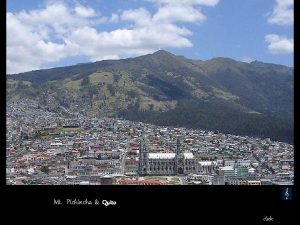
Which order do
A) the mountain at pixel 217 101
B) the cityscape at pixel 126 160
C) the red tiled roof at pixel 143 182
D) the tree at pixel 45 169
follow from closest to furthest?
the red tiled roof at pixel 143 182 → the cityscape at pixel 126 160 → the tree at pixel 45 169 → the mountain at pixel 217 101

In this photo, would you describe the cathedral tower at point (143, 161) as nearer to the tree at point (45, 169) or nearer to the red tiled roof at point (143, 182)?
the red tiled roof at point (143, 182)

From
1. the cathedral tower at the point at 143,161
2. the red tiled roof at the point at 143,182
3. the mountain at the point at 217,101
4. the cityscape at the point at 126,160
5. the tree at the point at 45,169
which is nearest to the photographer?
the red tiled roof at the point at 143,182

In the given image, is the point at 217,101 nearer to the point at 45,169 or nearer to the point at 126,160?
the point at 126,160

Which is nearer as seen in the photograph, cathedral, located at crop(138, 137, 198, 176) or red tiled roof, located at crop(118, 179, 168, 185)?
red tiled roof, located at crop(118, 179, 168, 185)

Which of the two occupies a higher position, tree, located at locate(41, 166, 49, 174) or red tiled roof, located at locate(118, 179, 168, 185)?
tree, located at locate(41, 166, 49, 174)

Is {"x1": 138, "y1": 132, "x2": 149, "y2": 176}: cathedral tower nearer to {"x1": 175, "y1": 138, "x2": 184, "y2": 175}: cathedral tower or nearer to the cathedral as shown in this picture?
the cathedral

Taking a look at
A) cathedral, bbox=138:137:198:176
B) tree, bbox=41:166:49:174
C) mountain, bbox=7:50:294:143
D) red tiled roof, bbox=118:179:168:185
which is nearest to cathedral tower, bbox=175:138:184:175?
cathedral, bbox=138:137:198:176

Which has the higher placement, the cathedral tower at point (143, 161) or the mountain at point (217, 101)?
the mountain at point (217, 101)

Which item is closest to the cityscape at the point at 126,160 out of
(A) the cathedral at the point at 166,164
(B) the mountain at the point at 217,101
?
(A) the cathedral at the point at 166,164
